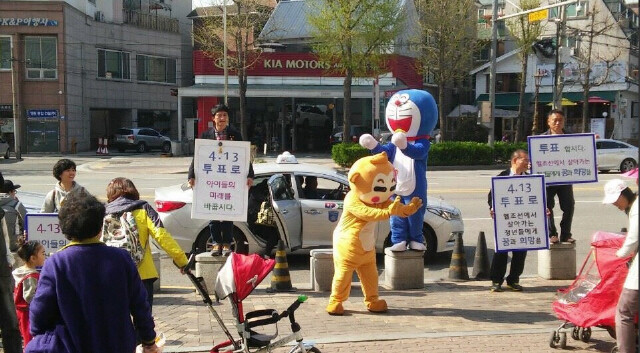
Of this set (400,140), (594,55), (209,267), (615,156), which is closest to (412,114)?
(400,140)

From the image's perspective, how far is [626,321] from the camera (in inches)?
223

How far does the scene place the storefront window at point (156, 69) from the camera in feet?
177

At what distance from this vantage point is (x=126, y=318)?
14.1 ft

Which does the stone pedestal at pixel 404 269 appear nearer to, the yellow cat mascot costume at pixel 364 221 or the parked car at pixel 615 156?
the yellow cat mascot costume at pixel 364 221

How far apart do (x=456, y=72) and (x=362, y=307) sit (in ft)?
113

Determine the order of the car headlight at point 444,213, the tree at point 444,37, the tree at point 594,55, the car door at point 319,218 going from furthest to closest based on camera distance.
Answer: the tree at point 594,55, the tree at point 444,37, the car headlight at point 444,213, the car door at point 319,218

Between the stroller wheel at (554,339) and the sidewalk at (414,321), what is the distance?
3.3 inches

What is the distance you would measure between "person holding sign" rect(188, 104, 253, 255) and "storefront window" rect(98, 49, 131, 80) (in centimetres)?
4320

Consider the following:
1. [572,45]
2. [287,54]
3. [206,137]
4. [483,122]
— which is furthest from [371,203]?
[572,45]

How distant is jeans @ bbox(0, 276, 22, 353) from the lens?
5621mm

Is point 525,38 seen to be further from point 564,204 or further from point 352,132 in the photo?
point 564,204

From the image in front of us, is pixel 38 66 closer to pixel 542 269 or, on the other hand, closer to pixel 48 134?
pixel 48 134

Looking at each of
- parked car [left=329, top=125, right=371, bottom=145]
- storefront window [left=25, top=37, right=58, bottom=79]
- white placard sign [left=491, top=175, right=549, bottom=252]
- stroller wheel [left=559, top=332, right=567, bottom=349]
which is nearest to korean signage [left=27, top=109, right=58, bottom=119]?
storefront window [left=25, top=37, right=58, bottom=79]

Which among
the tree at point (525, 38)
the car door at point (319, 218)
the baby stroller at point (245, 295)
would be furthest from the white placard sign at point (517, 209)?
the tree at point (525, 38)
